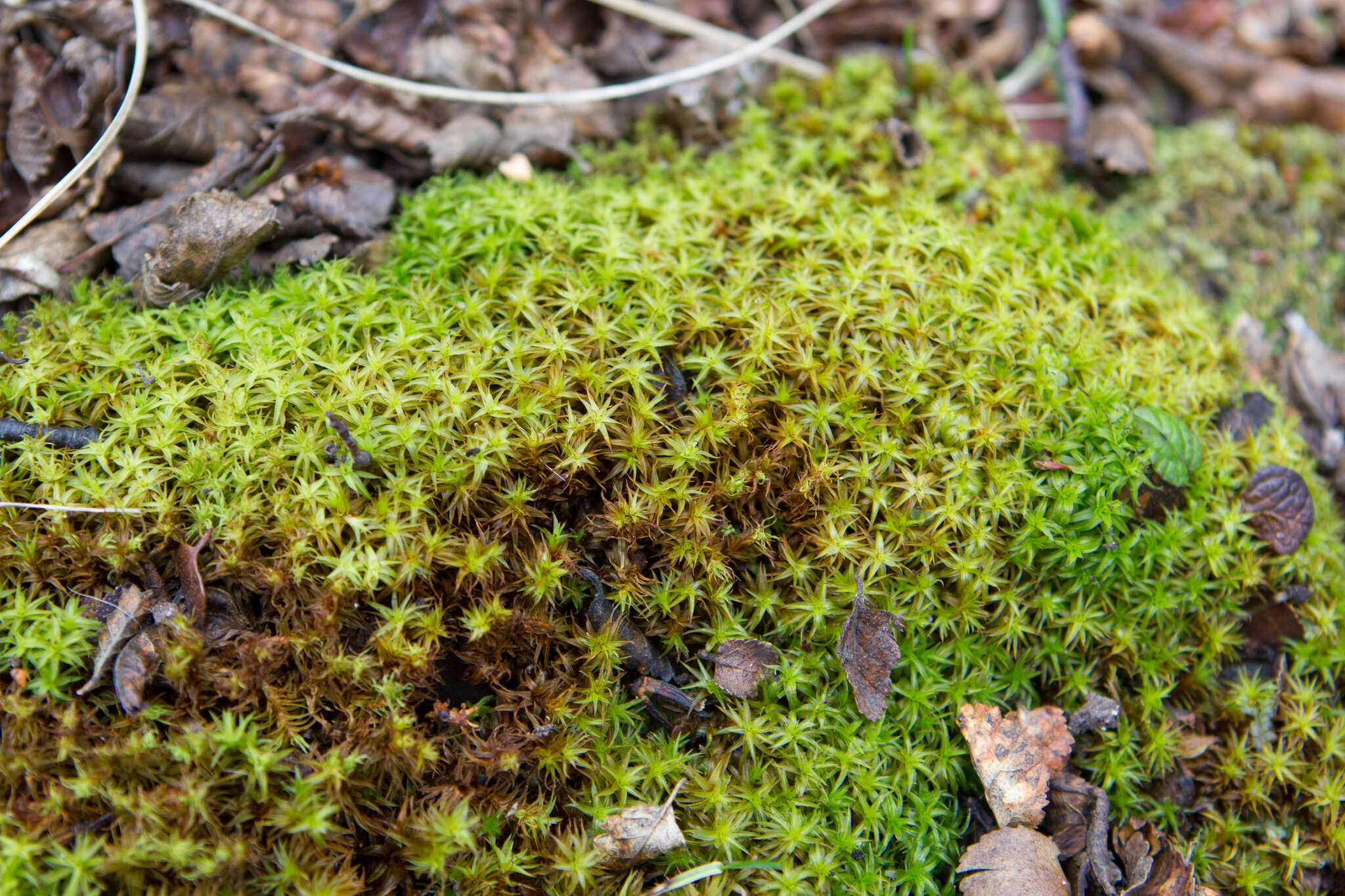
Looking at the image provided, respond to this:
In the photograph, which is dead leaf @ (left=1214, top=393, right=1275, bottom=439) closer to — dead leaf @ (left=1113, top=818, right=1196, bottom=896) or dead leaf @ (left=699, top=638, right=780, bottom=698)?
dead leaf @ (left=1113, top=818, right=1196, bottom=896)

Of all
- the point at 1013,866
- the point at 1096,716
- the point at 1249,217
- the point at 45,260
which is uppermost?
the point at 45,260

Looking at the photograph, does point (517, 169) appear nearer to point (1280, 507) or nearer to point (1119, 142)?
point (1119, 142)

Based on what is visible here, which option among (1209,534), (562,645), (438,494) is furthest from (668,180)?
(1209,534)

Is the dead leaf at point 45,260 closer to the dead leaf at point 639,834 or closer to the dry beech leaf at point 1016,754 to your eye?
the dead leaf at point 639,834

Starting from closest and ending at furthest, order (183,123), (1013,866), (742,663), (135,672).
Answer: (135,672) → (1013,866) → (742,663) → (183,123)

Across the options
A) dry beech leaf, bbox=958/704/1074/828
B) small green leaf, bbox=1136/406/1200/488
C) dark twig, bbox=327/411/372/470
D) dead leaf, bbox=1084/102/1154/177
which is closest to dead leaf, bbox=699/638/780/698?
dry beech leaf, bbox=958/704/1074/828

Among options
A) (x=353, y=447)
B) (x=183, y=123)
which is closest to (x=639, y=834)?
(x=353, y=447)
